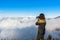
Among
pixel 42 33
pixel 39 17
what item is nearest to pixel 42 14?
pixel 39 17

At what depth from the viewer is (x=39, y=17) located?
16.8 m

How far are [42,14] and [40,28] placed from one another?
1450mm

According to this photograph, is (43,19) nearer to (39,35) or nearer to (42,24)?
(42,24)

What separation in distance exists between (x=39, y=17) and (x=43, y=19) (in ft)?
1.43

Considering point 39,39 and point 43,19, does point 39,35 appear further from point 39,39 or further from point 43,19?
point 43,19

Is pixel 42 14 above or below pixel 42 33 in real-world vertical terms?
above

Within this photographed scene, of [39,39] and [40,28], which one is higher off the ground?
[40,28]

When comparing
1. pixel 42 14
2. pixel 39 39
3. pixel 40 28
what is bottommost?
pixel 39 39

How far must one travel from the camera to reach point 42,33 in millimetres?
17188

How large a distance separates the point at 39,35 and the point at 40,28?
2.35ft

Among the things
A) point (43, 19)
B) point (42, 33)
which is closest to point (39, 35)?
point (42, 33)

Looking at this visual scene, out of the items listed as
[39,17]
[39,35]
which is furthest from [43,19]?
[39,35]

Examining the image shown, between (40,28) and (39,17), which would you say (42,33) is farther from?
(39,17)

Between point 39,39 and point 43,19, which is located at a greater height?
point 43,19
